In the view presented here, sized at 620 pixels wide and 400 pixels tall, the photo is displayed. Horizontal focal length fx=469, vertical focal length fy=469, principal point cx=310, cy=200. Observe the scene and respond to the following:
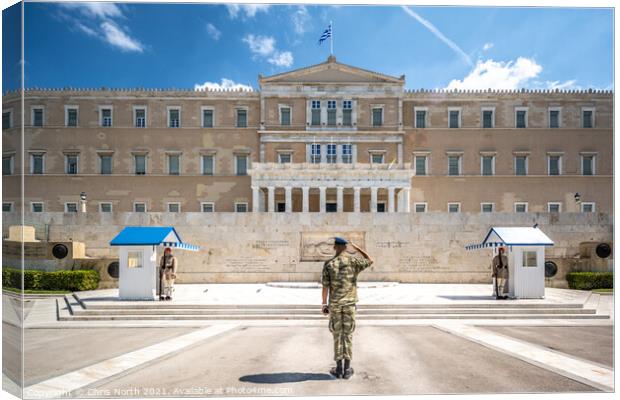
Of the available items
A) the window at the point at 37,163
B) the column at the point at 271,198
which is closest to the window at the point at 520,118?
the column at the point at 271,198

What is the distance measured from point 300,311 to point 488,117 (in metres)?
32.5

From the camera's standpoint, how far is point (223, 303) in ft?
41.9

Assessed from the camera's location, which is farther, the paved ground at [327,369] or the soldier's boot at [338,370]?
the soldier's boot at [338,370]

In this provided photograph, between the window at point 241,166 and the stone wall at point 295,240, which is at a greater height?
the window at point 241,166

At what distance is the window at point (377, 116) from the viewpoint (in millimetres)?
38594

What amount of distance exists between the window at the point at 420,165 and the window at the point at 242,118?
1441 centimetres

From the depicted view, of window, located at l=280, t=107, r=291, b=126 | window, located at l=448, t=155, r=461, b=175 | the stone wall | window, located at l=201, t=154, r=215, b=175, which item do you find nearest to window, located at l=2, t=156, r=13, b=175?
the stone wall

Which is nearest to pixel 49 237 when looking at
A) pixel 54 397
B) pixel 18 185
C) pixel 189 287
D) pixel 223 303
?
pixel 189 287

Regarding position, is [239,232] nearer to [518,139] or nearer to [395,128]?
[395,128]

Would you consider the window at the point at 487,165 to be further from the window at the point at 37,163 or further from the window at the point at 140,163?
the window at the point at 37,163

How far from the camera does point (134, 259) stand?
539 inches

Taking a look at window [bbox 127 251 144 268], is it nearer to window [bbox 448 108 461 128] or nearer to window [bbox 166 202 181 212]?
window [bbox 166 202 181 212]

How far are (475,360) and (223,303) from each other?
7.09 meters

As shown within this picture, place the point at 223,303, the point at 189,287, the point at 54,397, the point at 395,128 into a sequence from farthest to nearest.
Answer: the point at 395,128 < the point at 189,287 < the point at 223,303 < the point at 54,397
